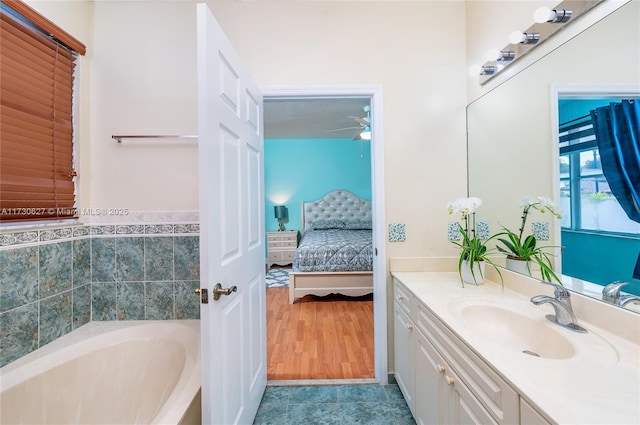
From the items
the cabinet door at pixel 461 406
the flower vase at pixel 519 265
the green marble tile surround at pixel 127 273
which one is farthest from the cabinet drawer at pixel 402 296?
the green marble tile surround at pixel 127 273

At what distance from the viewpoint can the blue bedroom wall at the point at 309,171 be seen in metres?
5.55

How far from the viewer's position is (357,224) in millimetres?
5285

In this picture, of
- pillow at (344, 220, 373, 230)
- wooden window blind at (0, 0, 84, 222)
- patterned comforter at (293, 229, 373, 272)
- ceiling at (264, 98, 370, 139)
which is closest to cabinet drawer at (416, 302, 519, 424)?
wooden window blind at (0, 0, 84, 222)

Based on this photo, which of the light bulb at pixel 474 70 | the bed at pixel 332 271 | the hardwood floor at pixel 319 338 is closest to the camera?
the light bulb at pixel 474 70

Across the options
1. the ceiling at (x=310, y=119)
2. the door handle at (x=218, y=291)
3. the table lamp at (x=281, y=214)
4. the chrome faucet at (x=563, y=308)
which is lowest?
the chrome faucet at (x=563, y=308)

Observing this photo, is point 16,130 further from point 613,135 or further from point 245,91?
point 613,135

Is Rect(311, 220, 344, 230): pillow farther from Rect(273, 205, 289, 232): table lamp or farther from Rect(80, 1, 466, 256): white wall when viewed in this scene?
Rect(80, 1, 466, 256): white wall

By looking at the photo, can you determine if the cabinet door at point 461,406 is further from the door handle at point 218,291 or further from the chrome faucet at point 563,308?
the door handle at point 218,291

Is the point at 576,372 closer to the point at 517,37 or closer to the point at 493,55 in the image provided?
the point at 517,37

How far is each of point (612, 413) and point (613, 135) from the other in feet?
3.04

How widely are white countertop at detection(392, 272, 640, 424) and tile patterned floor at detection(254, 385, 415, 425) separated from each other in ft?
2.94

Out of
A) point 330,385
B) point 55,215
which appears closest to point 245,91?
point 55,215

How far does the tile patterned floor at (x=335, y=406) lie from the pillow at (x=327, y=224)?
11.6 ft

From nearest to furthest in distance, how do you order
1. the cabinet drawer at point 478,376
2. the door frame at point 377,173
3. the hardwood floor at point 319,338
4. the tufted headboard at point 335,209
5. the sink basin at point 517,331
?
the cabinet drawer at point 478,376
the sink basin at point 517,331
the door frame at point 377,173
the hardwood floor at point 319,338
the tufted headboard at point 335,209
